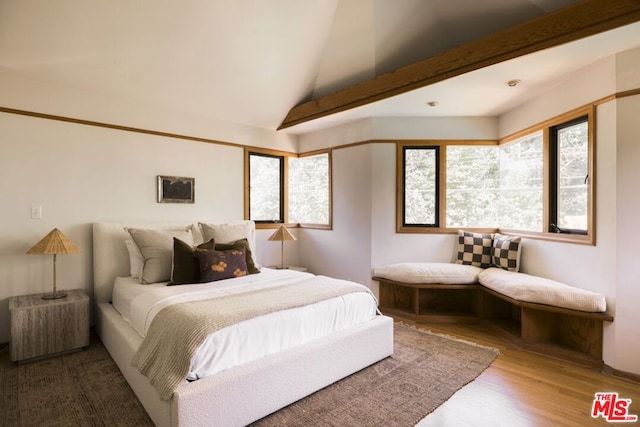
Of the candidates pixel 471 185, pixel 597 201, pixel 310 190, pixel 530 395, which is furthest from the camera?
pixel 310 190

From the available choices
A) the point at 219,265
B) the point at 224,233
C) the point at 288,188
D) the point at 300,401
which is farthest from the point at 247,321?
the point at 288,188

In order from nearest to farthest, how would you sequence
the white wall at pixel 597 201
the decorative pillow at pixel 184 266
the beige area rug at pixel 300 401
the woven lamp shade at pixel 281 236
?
1. the beige area rug at pixel 300 401
2. the white wall at pixel 597 201
3. the decorative pillow at pixel 184 266
4. the woven lamp shade at pixel 281 236

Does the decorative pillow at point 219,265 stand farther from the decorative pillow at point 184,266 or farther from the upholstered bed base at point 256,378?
the upholstered bed base at point 256,378

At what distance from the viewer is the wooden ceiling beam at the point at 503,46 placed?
84.8 inches

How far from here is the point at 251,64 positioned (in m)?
3.50

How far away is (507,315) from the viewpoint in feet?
12.2

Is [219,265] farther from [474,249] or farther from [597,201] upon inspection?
[597,201]

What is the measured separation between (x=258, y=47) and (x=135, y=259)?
234 centimetres

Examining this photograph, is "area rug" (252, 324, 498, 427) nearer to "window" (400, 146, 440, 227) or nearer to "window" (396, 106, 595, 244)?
"window" (396, 106, 595, 244)

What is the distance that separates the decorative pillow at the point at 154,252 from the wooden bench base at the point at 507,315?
2386mm

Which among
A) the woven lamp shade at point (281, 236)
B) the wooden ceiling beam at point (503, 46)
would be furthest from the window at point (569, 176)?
the woven lamp shade at point (281, 236)

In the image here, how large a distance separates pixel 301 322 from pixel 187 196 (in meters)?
2.39

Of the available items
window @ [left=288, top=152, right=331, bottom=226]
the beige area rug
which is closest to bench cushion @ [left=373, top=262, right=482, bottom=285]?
the beige area rug

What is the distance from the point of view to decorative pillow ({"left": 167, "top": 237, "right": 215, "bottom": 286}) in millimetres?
2801
